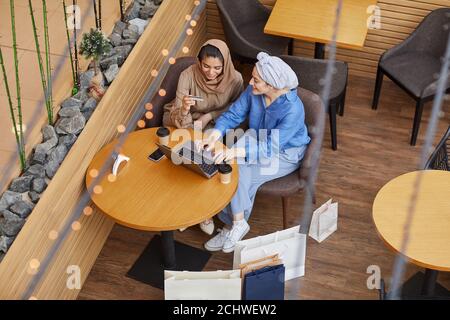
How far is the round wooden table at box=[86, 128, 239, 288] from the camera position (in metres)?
3.89

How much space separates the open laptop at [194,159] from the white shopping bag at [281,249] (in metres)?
0.42

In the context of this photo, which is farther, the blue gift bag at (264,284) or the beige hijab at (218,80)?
the beige hijab at (218,80)

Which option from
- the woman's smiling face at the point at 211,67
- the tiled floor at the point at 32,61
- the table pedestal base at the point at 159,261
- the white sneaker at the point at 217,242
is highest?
the woman's smiling face at the point at 211,67

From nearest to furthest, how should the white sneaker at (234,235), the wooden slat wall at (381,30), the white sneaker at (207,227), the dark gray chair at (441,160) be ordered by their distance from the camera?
1. the dark gray chair at (441,160)
2. the white sneaker at (234,235)
3. the white sneaker at (207,227)
4. the wooden slat wall at (381,30)

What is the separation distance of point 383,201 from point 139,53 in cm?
170

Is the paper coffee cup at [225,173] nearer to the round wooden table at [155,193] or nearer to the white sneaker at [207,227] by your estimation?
the round wooden table at [155,193]

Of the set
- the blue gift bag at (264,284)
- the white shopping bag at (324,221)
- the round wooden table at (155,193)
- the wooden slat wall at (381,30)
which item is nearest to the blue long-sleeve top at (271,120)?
the round wooden table at (155,193)

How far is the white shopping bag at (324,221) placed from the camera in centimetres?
455

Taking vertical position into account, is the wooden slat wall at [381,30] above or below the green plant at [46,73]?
below

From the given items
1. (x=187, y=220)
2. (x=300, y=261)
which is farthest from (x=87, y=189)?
(x=300, y=261)

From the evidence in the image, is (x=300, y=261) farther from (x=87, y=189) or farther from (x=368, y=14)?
(x=368, y=14)

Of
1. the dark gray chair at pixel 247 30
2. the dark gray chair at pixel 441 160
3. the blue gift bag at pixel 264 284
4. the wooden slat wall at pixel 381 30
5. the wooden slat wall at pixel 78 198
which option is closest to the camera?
the wooden slat wall at pixel 78 198

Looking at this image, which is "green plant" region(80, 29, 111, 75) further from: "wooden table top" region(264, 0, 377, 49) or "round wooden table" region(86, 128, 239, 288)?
"wooden table top" region(264, 0, 377, 49)

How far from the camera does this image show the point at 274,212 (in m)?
4.82
